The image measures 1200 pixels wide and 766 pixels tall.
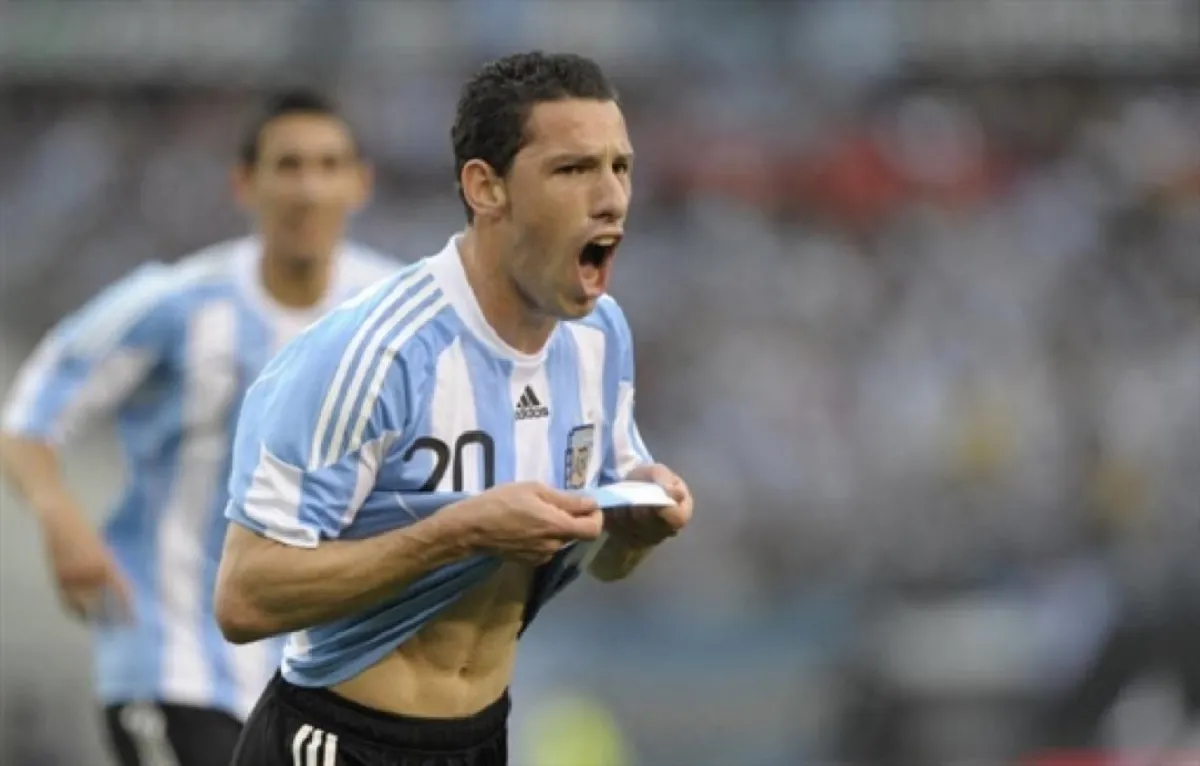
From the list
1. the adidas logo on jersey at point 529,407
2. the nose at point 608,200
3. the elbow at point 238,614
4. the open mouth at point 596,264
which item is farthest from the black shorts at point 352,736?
the nose at point 608,200

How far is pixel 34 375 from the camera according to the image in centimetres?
577

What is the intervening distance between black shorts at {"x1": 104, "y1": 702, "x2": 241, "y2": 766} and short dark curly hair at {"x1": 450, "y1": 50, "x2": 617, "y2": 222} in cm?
226

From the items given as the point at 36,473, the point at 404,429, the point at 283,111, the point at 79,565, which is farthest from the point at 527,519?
the point at 283,111

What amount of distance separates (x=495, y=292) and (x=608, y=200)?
27 cm

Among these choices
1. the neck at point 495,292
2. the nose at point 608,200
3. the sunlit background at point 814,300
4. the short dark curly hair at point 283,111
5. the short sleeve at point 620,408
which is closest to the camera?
the nose at point 608,200

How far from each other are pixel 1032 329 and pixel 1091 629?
2095 mm

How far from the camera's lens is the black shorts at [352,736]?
147 inches

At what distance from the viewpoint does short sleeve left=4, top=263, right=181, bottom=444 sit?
5.59 meters

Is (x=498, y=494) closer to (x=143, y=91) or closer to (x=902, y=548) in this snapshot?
(x=902, y=548)

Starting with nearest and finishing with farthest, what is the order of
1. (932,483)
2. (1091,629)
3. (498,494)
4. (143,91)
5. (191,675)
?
Result: (498,494) → (191,675) → (1091,629) → (932,483) → (143,91)

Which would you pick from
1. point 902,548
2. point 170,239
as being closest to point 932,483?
point 902,548

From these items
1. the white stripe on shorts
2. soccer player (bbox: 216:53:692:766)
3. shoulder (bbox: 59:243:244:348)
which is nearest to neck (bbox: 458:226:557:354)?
soccer player (bbox: 216:53:692:766)

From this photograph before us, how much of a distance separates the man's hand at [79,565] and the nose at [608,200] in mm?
2342

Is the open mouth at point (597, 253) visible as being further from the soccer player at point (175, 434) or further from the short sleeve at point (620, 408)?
the soccer player at point (175, 434)
